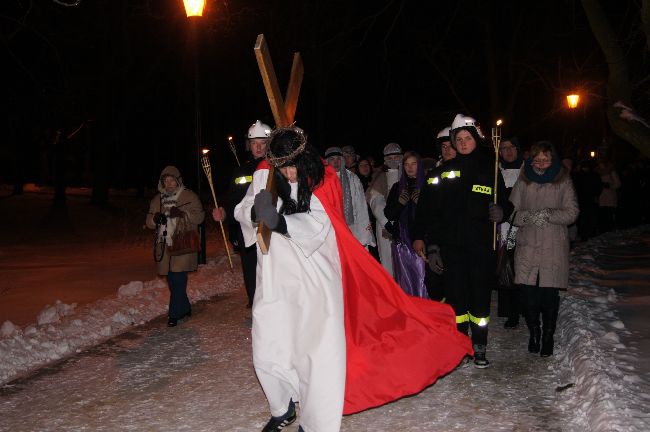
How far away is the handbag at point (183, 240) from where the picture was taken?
8.18 meters

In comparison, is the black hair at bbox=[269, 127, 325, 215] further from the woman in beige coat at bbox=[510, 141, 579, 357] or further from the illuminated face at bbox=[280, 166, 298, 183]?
the woman in beige coat at bbox=[510, 141, 579, 357]

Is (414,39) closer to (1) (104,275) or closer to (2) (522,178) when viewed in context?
(1) (104,275)

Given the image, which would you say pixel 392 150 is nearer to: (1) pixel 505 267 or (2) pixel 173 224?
(1) pixel 505 267

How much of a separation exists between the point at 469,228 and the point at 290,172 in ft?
7.35

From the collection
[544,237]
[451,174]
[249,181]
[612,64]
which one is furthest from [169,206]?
[612,64]

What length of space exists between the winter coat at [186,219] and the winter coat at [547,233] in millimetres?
3616

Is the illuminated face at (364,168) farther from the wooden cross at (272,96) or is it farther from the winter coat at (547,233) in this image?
the wooden cross at (272,96)

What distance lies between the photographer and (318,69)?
79.1 feet

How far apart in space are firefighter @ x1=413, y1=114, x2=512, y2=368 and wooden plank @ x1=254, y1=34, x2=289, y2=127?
2.30 meters

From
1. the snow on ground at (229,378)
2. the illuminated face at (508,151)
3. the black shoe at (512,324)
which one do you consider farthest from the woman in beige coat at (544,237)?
the illuminated face at (508,151)

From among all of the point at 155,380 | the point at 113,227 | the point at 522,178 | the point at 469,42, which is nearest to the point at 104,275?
the point at 155,380

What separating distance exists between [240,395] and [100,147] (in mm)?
23793

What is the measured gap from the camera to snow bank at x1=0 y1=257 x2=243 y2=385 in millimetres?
6781

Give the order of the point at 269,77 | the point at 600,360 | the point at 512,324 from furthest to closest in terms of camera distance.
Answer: the point at 512,324
the point at 600,360
the point at 269,77
